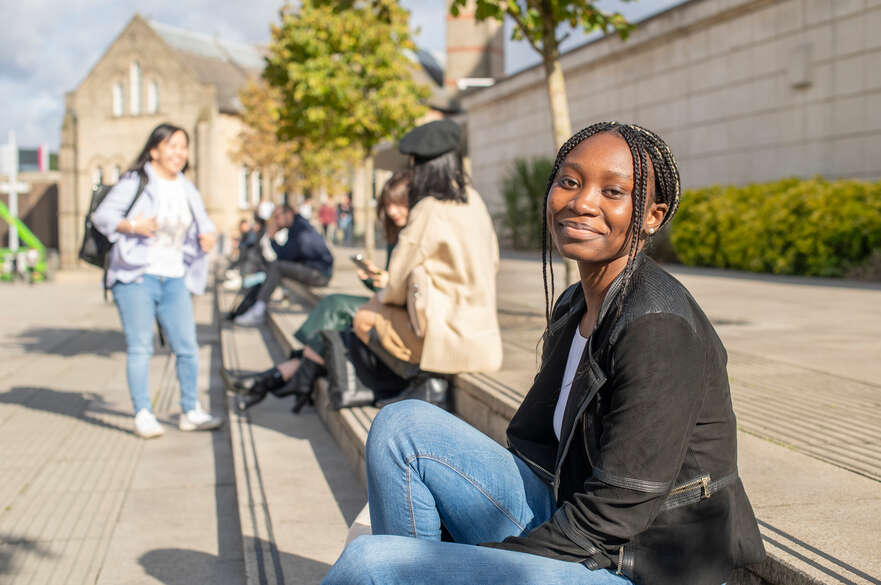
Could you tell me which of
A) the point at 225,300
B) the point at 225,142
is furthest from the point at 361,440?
the point at 225,142

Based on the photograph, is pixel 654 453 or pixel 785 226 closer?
pixel 654 453

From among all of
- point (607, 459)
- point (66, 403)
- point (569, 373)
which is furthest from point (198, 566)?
point (66, 403)

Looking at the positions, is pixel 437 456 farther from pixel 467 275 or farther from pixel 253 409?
pixel 253 409

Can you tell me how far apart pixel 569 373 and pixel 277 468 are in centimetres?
271

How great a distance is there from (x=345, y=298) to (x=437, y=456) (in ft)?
11.7

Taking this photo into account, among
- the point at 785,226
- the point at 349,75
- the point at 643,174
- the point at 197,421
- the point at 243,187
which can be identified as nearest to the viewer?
the point at 643,174

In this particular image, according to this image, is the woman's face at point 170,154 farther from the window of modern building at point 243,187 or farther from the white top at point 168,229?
the window of modern building at point 243,187

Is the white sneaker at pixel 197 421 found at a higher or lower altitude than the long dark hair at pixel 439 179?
lower

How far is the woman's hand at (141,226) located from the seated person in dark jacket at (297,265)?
17.2 ft

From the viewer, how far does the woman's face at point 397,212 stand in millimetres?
5129

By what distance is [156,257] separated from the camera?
5.33 metres

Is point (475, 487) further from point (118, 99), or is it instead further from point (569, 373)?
point (118, 99)

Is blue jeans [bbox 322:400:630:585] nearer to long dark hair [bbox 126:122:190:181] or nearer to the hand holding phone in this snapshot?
the hand holding phone

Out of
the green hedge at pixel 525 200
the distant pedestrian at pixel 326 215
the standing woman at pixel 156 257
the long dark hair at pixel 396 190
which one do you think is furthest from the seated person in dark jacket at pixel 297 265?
the distant pedestrian at pixel 326 215
